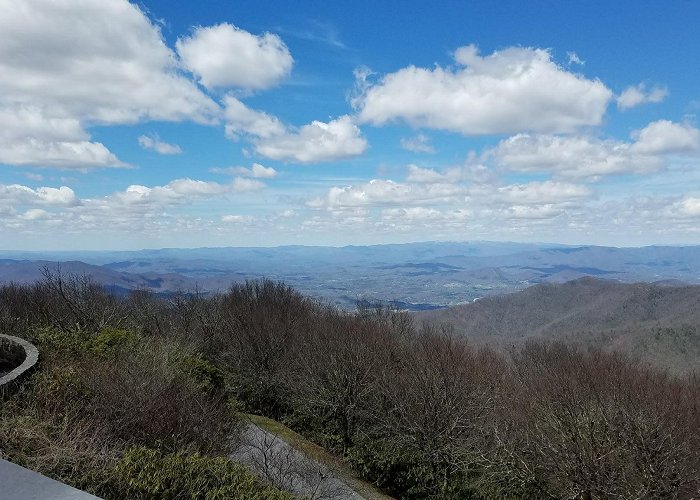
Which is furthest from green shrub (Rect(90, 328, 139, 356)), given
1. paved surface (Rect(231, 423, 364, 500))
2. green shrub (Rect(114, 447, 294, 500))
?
green shrub (Rect(114, 447, 294, 500))

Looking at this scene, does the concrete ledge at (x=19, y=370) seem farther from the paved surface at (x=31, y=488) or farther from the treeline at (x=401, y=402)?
the paved surface at (x=31, y=488)

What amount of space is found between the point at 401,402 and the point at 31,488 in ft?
97.1

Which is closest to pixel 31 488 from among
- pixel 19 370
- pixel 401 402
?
pixel 19 370

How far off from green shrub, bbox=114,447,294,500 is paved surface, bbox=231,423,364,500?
9.19 metres

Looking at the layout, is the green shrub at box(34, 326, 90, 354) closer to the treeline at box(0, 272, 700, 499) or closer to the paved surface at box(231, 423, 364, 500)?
the treeline at box(0, 272, 700, 499)

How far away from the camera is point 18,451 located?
10.4 m

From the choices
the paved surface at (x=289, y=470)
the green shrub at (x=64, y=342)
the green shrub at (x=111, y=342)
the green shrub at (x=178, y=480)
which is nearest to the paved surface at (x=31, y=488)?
the green shrub at (x=178, y=480)

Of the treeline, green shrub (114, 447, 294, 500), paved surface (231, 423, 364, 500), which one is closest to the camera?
green shrub (114, 447, 294, 500)


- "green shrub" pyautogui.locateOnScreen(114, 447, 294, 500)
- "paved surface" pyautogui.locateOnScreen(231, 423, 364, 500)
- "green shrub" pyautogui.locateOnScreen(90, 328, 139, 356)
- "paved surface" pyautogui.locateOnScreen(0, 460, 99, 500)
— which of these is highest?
"paved surface" pyautogui.locateOnScreen(0, 460, 99, 500)

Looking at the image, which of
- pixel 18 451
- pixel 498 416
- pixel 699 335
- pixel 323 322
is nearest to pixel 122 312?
pixel 323 322

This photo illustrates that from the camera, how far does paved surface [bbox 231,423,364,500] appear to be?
20.5m

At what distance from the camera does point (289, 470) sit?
69.8 feet

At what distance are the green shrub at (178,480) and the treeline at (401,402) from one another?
2.78 metres

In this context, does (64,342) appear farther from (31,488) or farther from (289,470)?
(31,488)
